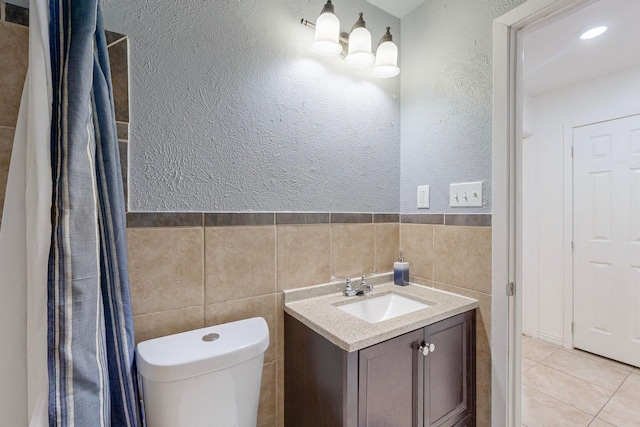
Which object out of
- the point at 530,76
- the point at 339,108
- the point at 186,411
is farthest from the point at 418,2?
the point at 186,411

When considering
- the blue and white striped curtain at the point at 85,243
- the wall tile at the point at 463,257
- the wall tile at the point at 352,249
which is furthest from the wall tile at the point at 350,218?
the blue and white striped curtain at the point at 85,243

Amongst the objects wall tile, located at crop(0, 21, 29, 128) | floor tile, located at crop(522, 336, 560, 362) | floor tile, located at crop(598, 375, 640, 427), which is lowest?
floor tile, located at crop(522, 336, 560, 362)

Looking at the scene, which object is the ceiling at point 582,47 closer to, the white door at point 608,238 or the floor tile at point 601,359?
the white door at point 608,238

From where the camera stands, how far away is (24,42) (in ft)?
2.73

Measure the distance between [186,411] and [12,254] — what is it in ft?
2.02

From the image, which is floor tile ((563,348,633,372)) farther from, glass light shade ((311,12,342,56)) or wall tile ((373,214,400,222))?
glass light shade ((311,12,342,56))

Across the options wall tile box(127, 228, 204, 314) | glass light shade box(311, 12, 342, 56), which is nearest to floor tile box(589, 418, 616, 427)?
wall tile box(127, 228, 204, 314)

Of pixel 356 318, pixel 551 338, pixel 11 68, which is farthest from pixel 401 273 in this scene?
pixel 551 338

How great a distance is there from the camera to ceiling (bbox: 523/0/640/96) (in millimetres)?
1617

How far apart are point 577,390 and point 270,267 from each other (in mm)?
2270

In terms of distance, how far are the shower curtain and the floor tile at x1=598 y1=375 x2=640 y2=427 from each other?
2515 mm

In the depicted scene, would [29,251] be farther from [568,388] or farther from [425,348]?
[568,388]

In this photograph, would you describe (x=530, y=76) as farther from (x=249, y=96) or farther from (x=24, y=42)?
(x=24, y=42)

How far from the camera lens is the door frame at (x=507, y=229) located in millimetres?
1182
